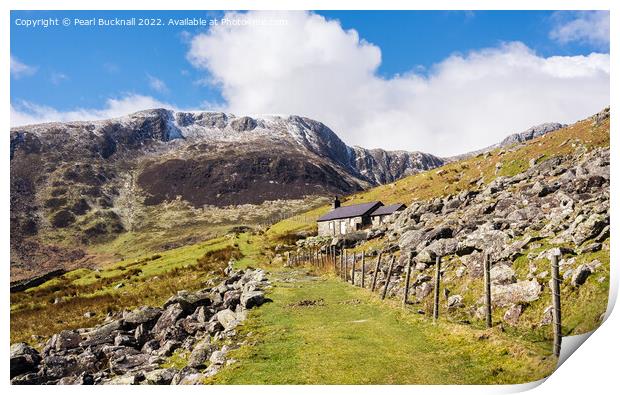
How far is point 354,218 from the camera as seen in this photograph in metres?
83.6

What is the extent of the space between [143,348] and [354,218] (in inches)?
2353

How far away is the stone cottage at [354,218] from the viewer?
79606 mm

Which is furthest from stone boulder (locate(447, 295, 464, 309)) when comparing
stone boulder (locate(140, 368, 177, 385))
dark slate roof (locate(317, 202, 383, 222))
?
dark slate roof (locate(317, 202, 383, 222))

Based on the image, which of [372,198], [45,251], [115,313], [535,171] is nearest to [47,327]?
[115,313]

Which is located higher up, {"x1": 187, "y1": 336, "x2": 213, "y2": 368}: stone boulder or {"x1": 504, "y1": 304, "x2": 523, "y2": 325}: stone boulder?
{"x1": 504, "y1": 304, "x2": 523, "y2": 325}: stone boulder

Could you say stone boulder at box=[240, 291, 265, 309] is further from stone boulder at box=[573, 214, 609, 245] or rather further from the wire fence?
stone boulder at box=[573, 214, 609, 245]

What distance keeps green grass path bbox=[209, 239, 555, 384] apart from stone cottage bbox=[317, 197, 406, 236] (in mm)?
55909

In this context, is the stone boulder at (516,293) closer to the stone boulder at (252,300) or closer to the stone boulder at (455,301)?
the stone boulder at (455,301)

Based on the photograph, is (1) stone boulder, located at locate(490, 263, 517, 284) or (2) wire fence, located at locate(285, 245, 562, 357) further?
(1) stone boulder, located at locate(490, 263, 517, 284)

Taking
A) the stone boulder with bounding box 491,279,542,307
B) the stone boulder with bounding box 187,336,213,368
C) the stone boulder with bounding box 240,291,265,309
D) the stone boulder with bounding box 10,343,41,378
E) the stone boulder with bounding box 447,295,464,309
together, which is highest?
the stone boulder with bounding box 491,279,542,307

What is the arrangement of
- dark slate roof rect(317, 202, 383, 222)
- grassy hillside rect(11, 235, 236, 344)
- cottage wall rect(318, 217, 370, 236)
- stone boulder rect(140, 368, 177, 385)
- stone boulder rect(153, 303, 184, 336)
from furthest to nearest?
dark slate roof rect(317, 202, 383, 222)
cottage wall rect(318, 217, 370, 236)
grassy hillside rect(11, 235, 236, 344)
stone boulder rect(153, 303, 184, 336)
stone boulder rect(140, 368, 177, 385)

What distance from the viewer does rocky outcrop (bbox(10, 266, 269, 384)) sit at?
1955cm
